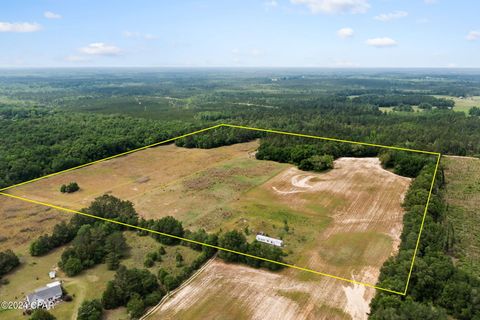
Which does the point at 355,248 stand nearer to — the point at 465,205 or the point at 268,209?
the point at 268,209

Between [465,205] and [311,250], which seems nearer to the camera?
[311,250]

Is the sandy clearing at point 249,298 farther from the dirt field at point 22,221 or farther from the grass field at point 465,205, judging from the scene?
the dirt field at point 22,221

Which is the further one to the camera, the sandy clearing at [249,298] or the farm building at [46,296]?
the farm building at [46,296]

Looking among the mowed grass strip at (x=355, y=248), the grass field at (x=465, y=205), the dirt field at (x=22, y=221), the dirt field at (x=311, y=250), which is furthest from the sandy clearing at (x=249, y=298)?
the dirt field at (x=22, y=221)

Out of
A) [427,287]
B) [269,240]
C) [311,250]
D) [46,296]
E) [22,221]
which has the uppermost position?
[427,287]

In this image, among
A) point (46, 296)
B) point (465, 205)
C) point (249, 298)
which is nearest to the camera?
point (46, 296)

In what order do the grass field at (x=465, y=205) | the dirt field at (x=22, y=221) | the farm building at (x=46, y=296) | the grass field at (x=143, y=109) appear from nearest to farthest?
the farm building at (x=46, y=296)
the grass field at (x=465, y=205)
the dirt field at (x=22, y=221)
the grass field at (x=143, y=109)

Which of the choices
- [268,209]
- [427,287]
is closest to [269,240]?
[268,209]
